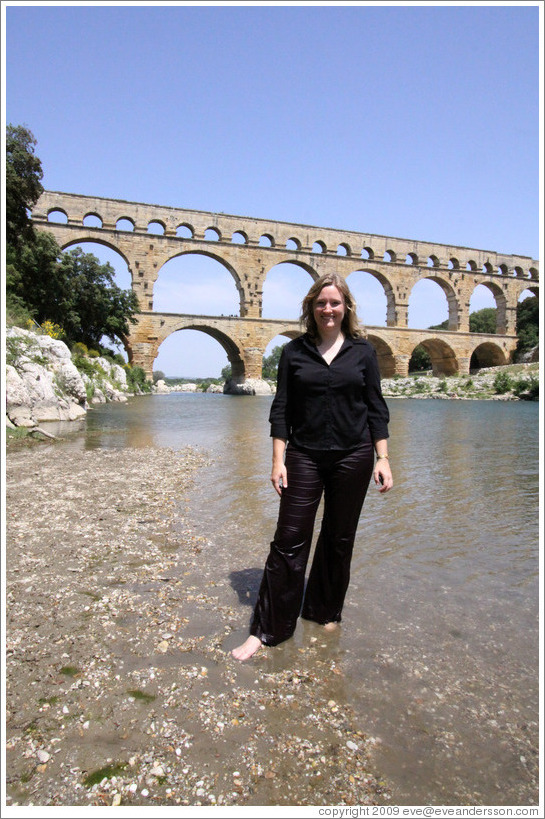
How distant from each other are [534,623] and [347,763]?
1.45 meters

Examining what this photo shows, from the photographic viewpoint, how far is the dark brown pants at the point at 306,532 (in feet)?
7.84

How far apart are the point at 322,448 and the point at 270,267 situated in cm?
3725

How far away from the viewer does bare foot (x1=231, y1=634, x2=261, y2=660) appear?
7.25ft

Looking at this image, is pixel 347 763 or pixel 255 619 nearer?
pixel 347 763

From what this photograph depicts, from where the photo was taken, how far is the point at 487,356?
46781mm

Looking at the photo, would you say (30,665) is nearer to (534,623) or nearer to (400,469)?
(534,623)

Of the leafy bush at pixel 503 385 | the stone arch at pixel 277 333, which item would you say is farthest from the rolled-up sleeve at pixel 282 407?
the stone arch at pixel 277 333

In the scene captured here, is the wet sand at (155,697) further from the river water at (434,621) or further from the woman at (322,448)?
the woman at (322,448)

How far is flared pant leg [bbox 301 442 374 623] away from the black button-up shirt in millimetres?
118

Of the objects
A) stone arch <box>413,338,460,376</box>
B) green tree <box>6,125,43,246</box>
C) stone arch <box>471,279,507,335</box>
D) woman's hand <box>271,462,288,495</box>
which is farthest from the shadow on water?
stone arch <box>471,279,507,335</box>

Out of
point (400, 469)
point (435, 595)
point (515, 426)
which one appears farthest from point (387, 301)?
point (435, 595)

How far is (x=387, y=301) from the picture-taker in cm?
4319

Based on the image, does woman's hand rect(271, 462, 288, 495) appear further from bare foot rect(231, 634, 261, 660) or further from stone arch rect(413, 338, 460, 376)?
stone arch rect(413, 338, 460, 376)

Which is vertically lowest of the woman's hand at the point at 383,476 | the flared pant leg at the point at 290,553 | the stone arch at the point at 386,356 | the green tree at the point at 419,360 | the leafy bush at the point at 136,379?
the flared pant leg at the point at 290,553
